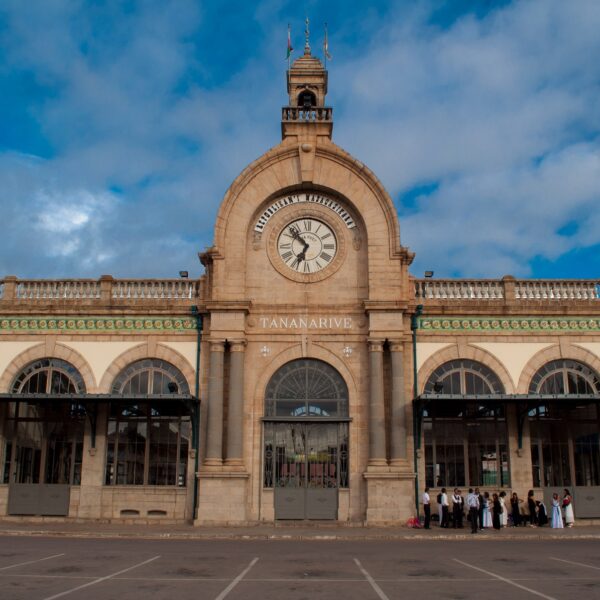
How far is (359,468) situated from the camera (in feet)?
91.7

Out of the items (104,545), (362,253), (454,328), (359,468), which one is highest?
(362,253)

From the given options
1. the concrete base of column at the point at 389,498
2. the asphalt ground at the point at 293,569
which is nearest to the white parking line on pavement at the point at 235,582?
the asphalt ground at the point at 293,569

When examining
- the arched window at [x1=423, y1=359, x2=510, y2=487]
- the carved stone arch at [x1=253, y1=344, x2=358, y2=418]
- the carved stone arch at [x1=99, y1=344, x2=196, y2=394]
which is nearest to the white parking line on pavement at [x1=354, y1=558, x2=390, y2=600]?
the carved stone arch at [x1=253, y1=344, x2=358, y2=418]

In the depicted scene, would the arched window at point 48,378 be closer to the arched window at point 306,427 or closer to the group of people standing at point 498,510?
the arched window at point 306,427

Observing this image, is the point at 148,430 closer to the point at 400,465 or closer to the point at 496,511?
the point at 400,465

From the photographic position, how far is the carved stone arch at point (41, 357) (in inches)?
1158

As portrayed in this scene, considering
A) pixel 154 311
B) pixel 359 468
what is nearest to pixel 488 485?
pixel 359 468

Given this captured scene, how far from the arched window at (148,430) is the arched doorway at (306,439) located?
11.3 ft

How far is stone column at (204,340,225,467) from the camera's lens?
1082 inches

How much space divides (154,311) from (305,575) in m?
17.1

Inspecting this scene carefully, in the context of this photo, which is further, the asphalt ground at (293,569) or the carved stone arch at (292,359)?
the carved stone arch at (292,359)

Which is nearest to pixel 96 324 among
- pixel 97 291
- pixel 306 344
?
pixel 97 291

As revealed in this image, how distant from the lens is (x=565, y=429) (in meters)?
29.0

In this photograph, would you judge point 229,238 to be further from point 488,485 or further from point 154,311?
point 488,485
